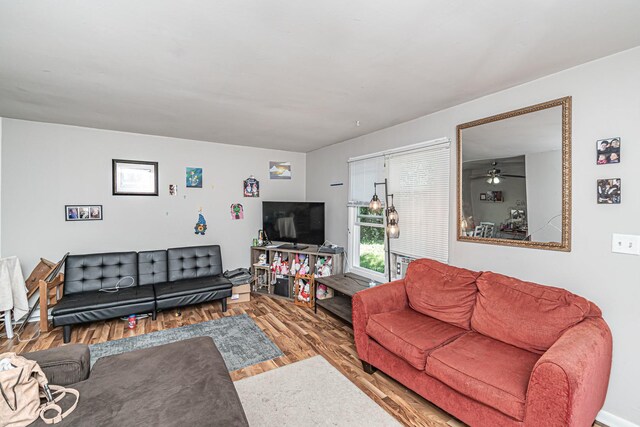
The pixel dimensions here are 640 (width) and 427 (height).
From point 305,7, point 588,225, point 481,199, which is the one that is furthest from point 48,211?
point 588,225

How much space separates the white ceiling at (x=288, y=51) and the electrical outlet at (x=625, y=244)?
1180 millimetres

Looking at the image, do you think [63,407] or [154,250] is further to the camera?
[154,250]

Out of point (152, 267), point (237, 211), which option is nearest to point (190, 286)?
point (152, 267)

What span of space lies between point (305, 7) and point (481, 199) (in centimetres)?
210

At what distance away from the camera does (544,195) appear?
7.22 ft

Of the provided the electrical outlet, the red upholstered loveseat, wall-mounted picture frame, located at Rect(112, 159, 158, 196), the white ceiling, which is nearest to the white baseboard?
the red upholstered loveseat

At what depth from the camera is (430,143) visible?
9.80 feet

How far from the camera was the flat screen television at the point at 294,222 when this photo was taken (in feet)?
14.4

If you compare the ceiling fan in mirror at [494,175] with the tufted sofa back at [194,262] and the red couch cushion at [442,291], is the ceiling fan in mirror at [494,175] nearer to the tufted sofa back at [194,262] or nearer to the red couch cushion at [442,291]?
the red couch cushion at [442,291]

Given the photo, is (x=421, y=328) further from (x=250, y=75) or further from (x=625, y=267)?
(x=250, y=75)

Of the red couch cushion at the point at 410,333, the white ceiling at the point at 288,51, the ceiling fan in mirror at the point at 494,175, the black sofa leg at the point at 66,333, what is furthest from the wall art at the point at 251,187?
the ceiling fan in mirror at the point at 494,175

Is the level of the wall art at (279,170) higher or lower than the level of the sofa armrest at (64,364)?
higher

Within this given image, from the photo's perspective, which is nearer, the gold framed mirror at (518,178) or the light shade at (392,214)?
the gold framed mirror at (518,178)

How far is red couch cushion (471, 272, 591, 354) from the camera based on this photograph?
181cm
